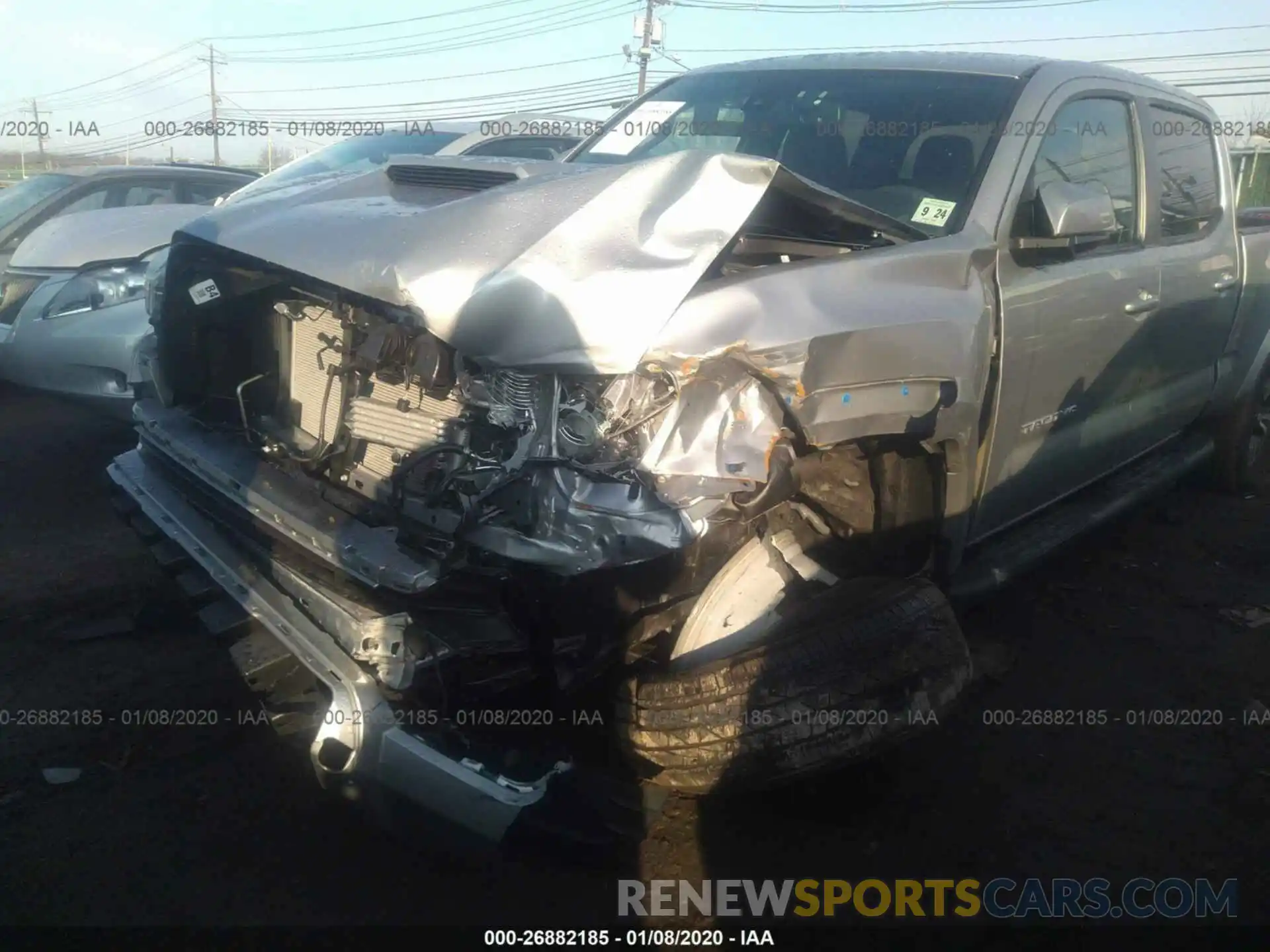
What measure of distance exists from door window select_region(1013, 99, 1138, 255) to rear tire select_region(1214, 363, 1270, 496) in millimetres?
1974

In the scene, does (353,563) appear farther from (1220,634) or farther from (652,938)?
(1220,634)

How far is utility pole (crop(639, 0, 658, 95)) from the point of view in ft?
99.5

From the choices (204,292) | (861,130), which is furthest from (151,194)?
(861,130)

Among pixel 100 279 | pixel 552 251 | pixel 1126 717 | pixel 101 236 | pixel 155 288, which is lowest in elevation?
pixel 1126 717

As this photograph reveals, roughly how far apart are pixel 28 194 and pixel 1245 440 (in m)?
8.48

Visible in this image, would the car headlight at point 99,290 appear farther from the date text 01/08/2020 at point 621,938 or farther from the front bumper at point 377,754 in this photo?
the date text 01/08/2020 at point 621,938

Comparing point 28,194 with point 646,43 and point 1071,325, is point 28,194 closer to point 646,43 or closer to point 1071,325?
point 1071,325

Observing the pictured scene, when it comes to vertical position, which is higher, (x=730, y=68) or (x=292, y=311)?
(x=730, y=68)

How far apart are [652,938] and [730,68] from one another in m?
3.26

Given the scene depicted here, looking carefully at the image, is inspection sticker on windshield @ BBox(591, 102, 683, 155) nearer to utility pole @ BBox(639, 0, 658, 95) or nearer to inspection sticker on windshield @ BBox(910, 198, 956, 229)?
inspection sticker on windshield @ BBox(910, 198, 956, 229)

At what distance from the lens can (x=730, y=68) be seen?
4.17 m

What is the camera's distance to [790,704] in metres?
2.43

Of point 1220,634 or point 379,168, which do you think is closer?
point 379,168

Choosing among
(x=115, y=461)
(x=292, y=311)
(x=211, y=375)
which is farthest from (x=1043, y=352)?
(x=115, y=461)
